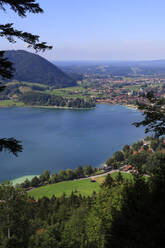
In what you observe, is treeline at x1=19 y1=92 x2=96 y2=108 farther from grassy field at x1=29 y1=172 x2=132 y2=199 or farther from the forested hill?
grassy field at x1=29 y1=172 x2=132 y2=199

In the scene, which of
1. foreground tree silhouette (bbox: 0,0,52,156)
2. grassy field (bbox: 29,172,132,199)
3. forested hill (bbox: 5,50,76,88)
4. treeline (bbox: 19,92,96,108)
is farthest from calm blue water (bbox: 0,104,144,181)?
forested hill (bbox: 5,50,76,88)

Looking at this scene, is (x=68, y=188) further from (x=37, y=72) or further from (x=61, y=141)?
(x=37, y=72)

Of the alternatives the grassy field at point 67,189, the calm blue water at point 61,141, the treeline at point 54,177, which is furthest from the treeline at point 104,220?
the calm blue water at point 61,141

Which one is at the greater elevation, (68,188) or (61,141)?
(61,141)

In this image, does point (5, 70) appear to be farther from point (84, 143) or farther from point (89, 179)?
point (84, 143)

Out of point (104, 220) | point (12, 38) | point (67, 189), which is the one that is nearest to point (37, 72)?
point (67, 189)

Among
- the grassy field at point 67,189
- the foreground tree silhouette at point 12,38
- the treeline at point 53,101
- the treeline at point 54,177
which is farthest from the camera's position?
the treeline at point 53,101

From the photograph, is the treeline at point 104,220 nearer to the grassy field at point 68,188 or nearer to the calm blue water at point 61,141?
the grassy field at point 68,188
